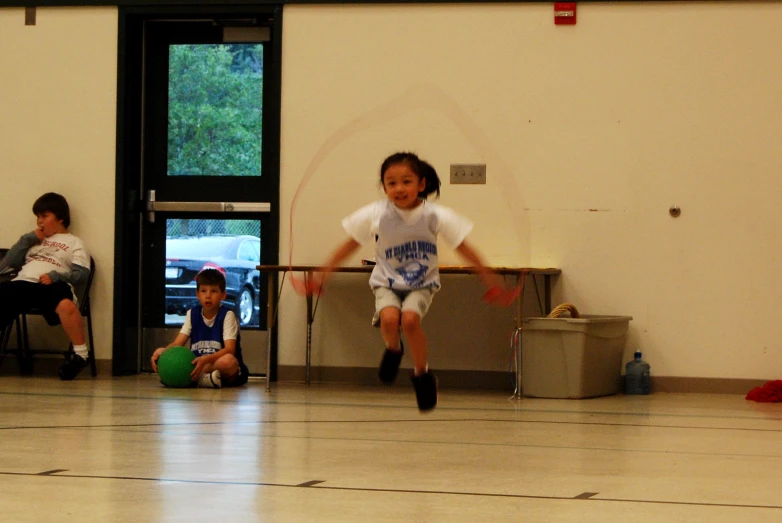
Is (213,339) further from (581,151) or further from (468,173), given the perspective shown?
(581,151)

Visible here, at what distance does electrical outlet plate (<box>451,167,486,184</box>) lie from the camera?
6406 millimetres

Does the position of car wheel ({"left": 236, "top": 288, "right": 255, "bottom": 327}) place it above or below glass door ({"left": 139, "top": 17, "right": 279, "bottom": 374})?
below

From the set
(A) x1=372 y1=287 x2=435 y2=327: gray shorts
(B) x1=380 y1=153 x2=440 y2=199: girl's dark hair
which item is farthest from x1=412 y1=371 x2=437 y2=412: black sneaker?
(B) x1=380 y1=153 x2=440 y2=199: girl's dark hair

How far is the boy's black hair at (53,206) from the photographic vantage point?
656 centimetres

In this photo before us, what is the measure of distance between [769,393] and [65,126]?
4.83 m

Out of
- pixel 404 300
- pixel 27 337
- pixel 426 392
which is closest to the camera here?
pixel 426 392

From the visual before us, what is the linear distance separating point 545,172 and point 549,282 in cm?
70

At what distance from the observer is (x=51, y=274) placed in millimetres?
6336

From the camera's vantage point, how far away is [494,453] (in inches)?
141

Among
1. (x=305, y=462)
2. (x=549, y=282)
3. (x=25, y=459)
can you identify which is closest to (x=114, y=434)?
(x=25, y=459)

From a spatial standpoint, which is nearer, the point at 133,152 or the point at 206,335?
the point at 206,335

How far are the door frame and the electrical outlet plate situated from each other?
3.84 feet

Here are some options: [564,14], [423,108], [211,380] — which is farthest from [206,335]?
[564,14]

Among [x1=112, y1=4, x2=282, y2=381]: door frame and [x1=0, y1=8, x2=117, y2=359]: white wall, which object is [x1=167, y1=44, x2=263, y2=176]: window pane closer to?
[x1=112, y1=4, x2=282, y2=381]: door frame
